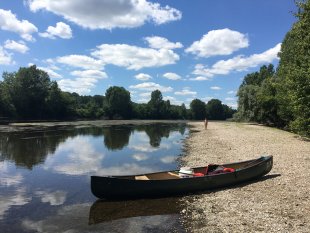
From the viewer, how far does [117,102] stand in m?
150

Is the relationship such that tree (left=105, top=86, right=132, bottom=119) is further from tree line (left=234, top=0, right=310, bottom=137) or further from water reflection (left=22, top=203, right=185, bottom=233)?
water reflection (left=22, top=203, right=185, bottom=233)

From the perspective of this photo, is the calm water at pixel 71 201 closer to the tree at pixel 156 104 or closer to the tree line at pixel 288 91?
the tree line at pixel 288 91

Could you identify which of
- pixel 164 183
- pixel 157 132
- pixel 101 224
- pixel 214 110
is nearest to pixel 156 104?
pixel 214 110

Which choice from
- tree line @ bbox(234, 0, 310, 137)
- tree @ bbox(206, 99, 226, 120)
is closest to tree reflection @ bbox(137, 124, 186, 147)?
tree line @ bbox(234, 0, 310, 137)

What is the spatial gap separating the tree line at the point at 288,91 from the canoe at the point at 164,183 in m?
7.65

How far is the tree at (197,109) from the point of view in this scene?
614ft

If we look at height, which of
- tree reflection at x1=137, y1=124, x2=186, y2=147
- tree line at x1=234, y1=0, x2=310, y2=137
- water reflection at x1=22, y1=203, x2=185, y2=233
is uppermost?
tree line at x1=234, y1=0, x2=310, y2=137

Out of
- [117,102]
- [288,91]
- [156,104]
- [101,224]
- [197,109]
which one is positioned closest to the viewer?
[101,224]

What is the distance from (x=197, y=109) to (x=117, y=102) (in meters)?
54.3

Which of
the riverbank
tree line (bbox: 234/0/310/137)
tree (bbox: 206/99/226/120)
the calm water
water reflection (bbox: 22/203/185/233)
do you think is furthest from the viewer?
tree (bbox: 206/99/226/120)

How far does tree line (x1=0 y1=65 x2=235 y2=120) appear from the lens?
332ft

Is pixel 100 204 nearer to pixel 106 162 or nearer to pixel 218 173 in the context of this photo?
pixel 218 173

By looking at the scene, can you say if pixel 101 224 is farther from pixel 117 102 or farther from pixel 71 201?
pixel 117 102

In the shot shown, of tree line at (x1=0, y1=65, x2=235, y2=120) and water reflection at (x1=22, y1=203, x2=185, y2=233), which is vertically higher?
tree line at (x1=0, y1=65, x2=235, y2=120)
